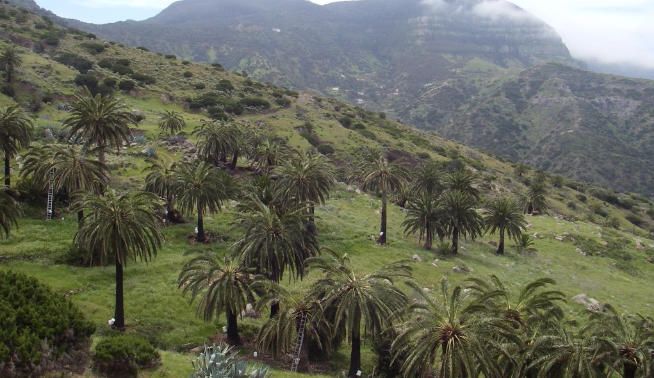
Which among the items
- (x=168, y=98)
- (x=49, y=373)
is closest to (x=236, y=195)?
(x=49, y=373)

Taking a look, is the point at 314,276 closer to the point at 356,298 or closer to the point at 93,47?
the point at 356,298

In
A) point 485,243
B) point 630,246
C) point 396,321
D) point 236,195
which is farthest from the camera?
point 630,246

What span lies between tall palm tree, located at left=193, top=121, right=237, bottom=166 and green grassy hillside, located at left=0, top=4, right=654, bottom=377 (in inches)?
321

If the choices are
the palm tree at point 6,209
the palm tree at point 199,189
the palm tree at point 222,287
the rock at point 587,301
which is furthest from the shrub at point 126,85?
the rock at point 587,301

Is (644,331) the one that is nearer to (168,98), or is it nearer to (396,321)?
(396,321)

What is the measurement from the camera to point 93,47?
119 m

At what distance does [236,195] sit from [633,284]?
1934 inches

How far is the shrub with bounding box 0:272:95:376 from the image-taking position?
1889 cm

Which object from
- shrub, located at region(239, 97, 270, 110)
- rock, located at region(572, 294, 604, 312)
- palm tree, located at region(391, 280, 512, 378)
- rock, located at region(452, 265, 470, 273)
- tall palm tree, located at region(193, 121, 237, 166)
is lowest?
rock, located at region(572, 294, 604, 312)

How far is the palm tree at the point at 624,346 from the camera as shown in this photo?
23.8m

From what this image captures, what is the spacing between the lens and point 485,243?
68062 millimetres

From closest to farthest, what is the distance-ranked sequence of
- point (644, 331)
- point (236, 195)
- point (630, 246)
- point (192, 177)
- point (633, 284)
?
1. point (644, 331)
2. point (192, 177)
3. point (236, 195)
4. point (633, 284)
5. point (630, 246)

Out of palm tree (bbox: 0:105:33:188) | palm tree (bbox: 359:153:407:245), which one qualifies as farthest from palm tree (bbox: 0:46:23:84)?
palm tree (bbox: 359:153:407:245)

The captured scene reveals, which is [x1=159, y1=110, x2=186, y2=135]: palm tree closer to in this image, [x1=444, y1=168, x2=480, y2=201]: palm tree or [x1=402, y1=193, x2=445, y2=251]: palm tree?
[x1=402, y1=193, x2=445, y2=251]: palm tree
